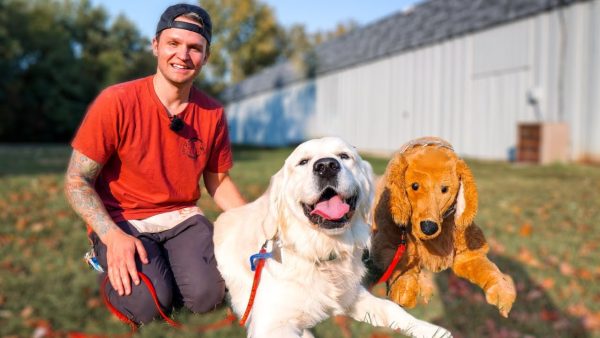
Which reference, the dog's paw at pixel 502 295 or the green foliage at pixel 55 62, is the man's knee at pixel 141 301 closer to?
the dog's paw at pixel 502 295

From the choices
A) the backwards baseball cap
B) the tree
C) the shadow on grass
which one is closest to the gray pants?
the backwards baseball cap

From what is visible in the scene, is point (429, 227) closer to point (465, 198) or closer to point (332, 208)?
point (465, 198)

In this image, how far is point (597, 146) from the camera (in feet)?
39.0

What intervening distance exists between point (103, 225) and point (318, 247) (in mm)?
1026

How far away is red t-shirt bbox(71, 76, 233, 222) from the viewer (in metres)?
2.67

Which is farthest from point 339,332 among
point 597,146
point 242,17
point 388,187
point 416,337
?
point 242,17

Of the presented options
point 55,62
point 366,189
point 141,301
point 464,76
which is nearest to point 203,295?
point 141,301

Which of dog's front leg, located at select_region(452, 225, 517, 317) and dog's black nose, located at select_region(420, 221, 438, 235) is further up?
dog's black nose, located at select_region(420, 221, 438, 235)

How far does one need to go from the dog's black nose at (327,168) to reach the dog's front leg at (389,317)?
0.66 m

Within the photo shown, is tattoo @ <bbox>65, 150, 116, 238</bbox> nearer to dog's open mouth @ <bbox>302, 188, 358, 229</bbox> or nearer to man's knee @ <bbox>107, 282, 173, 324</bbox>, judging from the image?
man's knee @ <bbox>107, 282, 173, 324</bbox>

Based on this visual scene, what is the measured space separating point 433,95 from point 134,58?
20.7 m

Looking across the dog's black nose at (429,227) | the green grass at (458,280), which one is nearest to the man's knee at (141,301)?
the green grass at (458,280)

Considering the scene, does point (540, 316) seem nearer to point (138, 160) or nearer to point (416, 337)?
point (416, 337)

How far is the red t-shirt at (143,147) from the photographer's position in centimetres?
267
